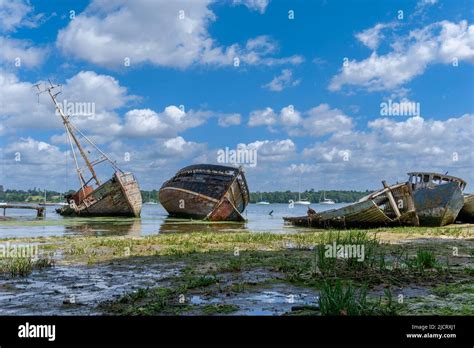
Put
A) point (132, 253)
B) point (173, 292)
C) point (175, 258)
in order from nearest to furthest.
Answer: point (173, 292), point (175, 258), point (132, 253)

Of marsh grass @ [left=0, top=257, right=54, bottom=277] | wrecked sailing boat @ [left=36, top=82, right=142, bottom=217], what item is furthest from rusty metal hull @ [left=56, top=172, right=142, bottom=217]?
marsh grass @ [left=0, top=257, right=54, bottom=277]

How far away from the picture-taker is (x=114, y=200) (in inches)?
1726

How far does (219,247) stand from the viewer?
50.6 feet

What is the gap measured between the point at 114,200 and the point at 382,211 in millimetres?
25825

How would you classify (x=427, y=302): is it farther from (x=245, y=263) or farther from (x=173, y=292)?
(x=245, y=263)

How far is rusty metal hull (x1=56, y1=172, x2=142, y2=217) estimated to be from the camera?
143 feet

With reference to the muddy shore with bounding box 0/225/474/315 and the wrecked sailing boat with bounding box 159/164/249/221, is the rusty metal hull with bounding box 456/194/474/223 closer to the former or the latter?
the wrecked sailing boat with bounding box 159/164/249/221

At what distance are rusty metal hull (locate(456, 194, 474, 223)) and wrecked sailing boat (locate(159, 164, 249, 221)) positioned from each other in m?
15.6

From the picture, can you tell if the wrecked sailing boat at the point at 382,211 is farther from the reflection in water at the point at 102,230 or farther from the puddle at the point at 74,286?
the puddle at the point at 74,286

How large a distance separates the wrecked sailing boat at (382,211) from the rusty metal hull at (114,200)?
860 inches
